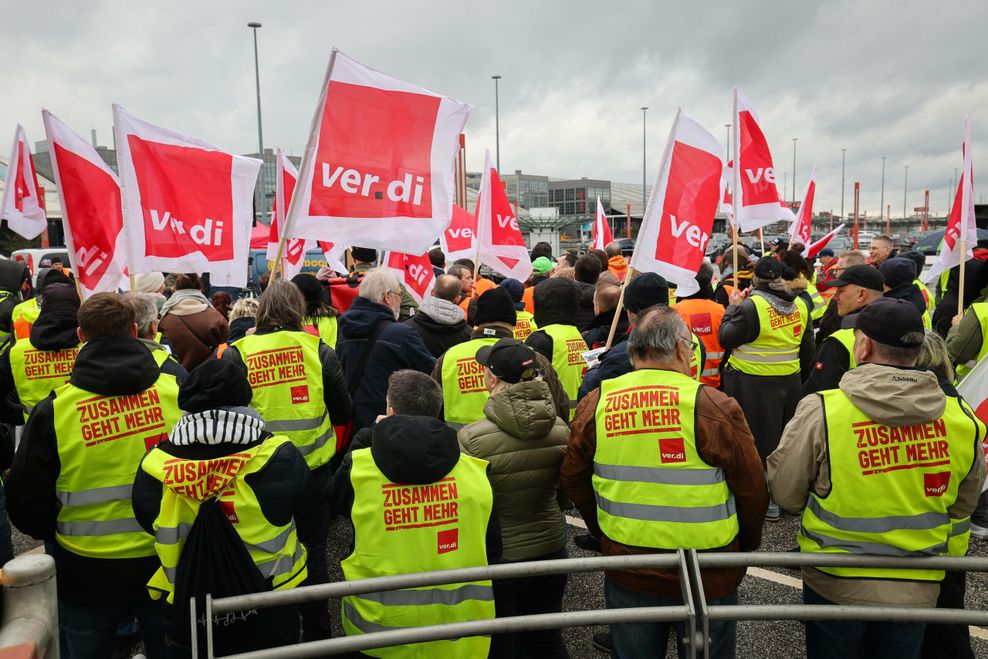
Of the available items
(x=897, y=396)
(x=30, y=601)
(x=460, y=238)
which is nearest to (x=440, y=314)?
(x=897, y=396)

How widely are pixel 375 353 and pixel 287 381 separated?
840 mm

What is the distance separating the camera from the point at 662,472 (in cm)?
280

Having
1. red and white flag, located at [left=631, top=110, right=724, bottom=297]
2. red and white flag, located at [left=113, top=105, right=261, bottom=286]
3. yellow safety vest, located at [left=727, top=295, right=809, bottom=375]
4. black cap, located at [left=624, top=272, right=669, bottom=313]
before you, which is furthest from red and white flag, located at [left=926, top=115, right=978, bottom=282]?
red and white flag, located at [left=113, top=105, right=261, bottom=286]

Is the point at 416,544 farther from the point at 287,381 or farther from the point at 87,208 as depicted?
the point at 87,208

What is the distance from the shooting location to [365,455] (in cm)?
273

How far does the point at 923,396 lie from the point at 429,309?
11.2 feet

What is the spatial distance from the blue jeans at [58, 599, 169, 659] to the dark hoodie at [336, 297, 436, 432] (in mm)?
1871

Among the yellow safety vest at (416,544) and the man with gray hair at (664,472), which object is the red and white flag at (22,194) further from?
the man with gray hair at (664,472)

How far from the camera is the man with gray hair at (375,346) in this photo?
15.9ft

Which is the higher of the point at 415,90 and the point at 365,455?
the point at 415,90

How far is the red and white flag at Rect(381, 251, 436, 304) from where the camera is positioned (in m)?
7.43

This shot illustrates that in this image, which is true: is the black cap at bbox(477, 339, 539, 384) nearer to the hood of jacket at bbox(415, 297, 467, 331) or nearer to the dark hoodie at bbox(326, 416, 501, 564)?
the dark hoodie at bbox(326, 416, 501, 564)

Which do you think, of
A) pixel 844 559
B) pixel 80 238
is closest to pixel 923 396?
pixel 844 559

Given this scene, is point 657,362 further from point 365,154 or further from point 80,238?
point 80,238
